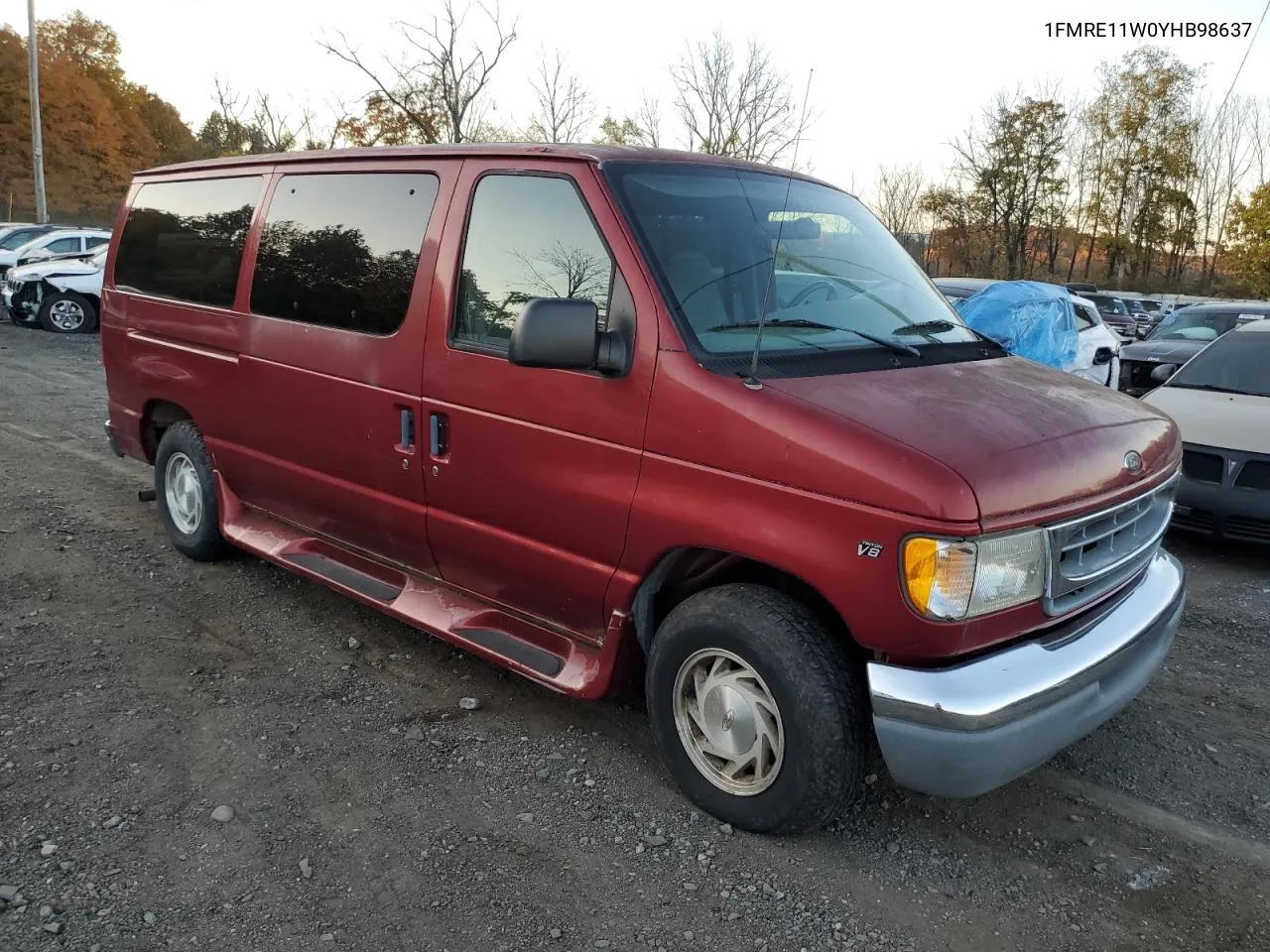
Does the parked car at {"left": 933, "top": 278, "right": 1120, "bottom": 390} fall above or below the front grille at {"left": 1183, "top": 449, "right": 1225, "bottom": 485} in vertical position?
above

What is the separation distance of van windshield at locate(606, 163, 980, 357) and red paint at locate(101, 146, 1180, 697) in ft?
0.44

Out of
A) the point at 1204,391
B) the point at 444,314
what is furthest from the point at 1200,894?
the point at 1204,391

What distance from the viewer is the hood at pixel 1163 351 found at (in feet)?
39.4

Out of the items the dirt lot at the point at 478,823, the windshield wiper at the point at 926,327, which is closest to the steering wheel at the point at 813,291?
the windshield wiper at the point at 926,327

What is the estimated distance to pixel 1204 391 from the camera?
277 inches

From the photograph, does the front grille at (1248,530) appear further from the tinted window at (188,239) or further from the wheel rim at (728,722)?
the tinted window at (188,239)

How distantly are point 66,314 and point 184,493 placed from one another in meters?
13.9

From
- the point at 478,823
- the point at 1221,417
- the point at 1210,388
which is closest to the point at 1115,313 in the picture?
the point at 1210,388

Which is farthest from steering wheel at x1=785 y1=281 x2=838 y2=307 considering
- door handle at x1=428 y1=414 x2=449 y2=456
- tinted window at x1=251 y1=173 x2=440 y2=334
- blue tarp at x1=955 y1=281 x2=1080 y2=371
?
blue tarp at x1=955 y1=281 x2=1080 y2=371

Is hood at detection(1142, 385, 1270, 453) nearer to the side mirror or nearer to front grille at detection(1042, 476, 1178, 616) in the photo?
front grille at detection(1042, 476, 1178, 616)

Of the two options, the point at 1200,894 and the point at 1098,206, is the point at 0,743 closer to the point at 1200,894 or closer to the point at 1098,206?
the point at 1200,894

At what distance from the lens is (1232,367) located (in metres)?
7.18

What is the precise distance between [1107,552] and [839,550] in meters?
0.98

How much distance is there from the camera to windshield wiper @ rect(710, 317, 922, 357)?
3186mm
